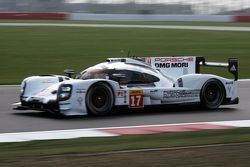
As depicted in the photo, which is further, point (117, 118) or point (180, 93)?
point (180, 93)

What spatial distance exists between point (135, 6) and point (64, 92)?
4530cm

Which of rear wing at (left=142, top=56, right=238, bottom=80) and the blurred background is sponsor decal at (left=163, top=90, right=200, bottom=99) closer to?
rear wing at (left=142, top=56, right=238, bottom=80)

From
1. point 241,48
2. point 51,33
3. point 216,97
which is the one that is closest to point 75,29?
point 51,33

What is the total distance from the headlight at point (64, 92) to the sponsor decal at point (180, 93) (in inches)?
78.8

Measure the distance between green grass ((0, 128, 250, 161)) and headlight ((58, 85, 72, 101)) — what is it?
91.1 inches

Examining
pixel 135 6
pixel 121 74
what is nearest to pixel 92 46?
pixel 121 74

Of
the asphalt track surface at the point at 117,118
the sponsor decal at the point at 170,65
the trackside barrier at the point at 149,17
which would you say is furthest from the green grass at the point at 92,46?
the trackside barrier at the point at 149,17

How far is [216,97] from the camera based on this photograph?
39.7 feet

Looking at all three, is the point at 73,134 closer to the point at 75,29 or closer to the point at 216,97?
the point at 216,97

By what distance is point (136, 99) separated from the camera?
36.3 feet

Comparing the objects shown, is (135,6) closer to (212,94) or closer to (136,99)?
(212,94)

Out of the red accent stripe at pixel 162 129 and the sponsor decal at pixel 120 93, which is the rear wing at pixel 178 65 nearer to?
the sponsor decal at pixel 120 93

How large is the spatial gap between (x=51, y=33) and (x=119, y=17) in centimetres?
1810

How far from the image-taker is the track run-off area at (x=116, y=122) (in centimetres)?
868
